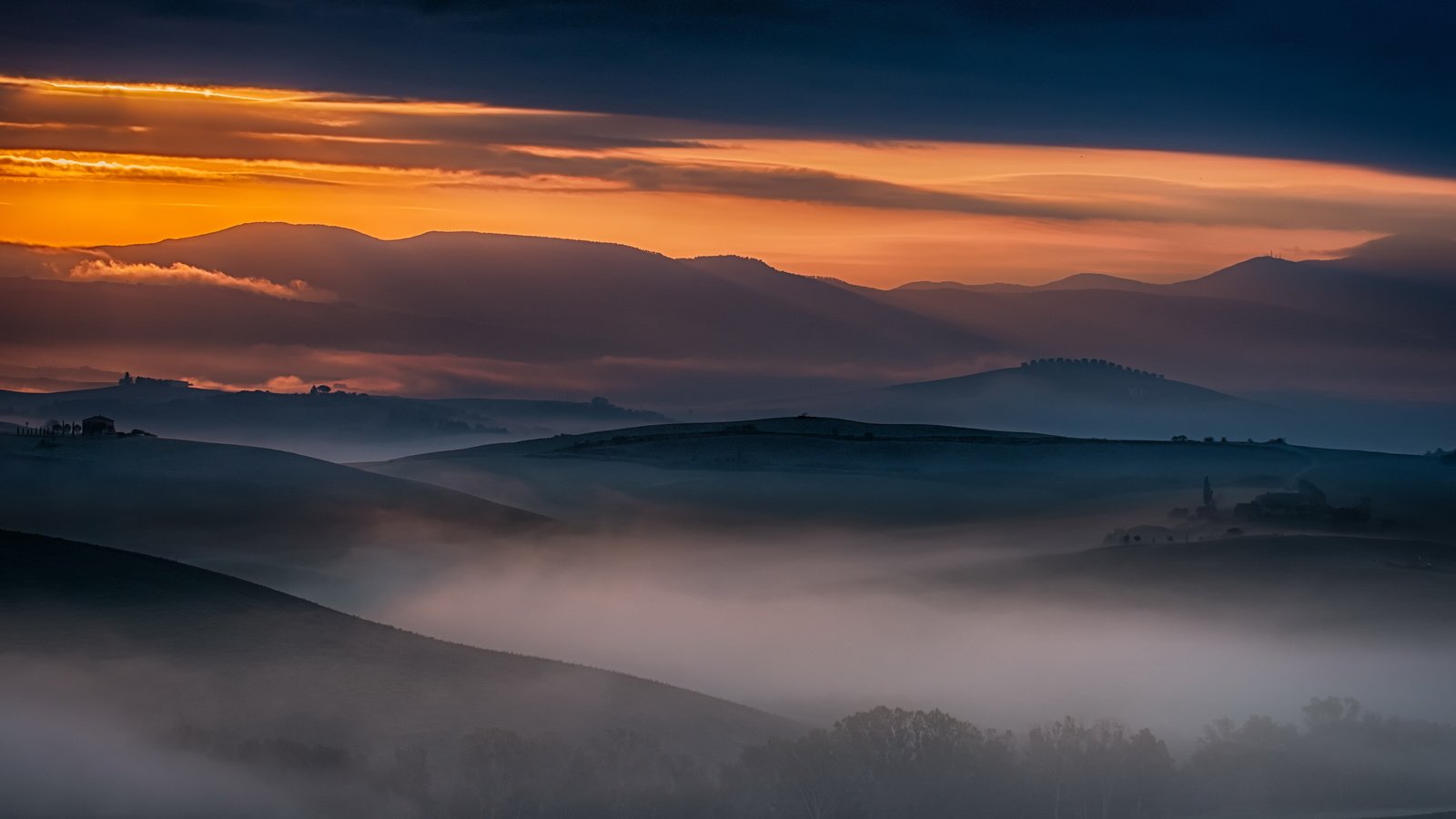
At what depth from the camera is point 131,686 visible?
85.2 metres

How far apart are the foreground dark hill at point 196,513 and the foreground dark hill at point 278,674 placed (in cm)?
5554

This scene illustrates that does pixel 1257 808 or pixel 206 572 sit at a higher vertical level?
pixel 206 572

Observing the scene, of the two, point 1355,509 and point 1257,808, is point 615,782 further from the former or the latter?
point 1355,509

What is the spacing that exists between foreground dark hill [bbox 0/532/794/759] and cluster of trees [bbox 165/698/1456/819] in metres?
3.00

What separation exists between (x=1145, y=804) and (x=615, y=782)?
24184 mm

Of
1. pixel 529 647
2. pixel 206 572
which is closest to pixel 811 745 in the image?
pixel 206 572

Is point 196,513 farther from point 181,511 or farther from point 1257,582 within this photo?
point 1257,582

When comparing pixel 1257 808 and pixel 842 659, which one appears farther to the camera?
pixel 842 659

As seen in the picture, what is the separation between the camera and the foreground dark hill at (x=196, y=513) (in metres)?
169

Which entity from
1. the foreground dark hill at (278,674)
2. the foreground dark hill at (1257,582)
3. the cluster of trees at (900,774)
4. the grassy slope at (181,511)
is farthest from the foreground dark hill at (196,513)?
the cluster of trees at (900,774)

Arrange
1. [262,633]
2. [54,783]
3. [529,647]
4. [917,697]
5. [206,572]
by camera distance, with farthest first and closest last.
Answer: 1. [529,647]
2. [917,697]
3. [206,572]
4. [262,633]
5. [54,783]

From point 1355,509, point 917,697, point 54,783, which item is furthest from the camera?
point 1355,509

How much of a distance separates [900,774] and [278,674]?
93.1 feet

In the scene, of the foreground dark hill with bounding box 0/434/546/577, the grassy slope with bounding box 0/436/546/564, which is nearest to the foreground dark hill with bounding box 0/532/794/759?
the foreground dark hill with bounding box 0/434/546/577
